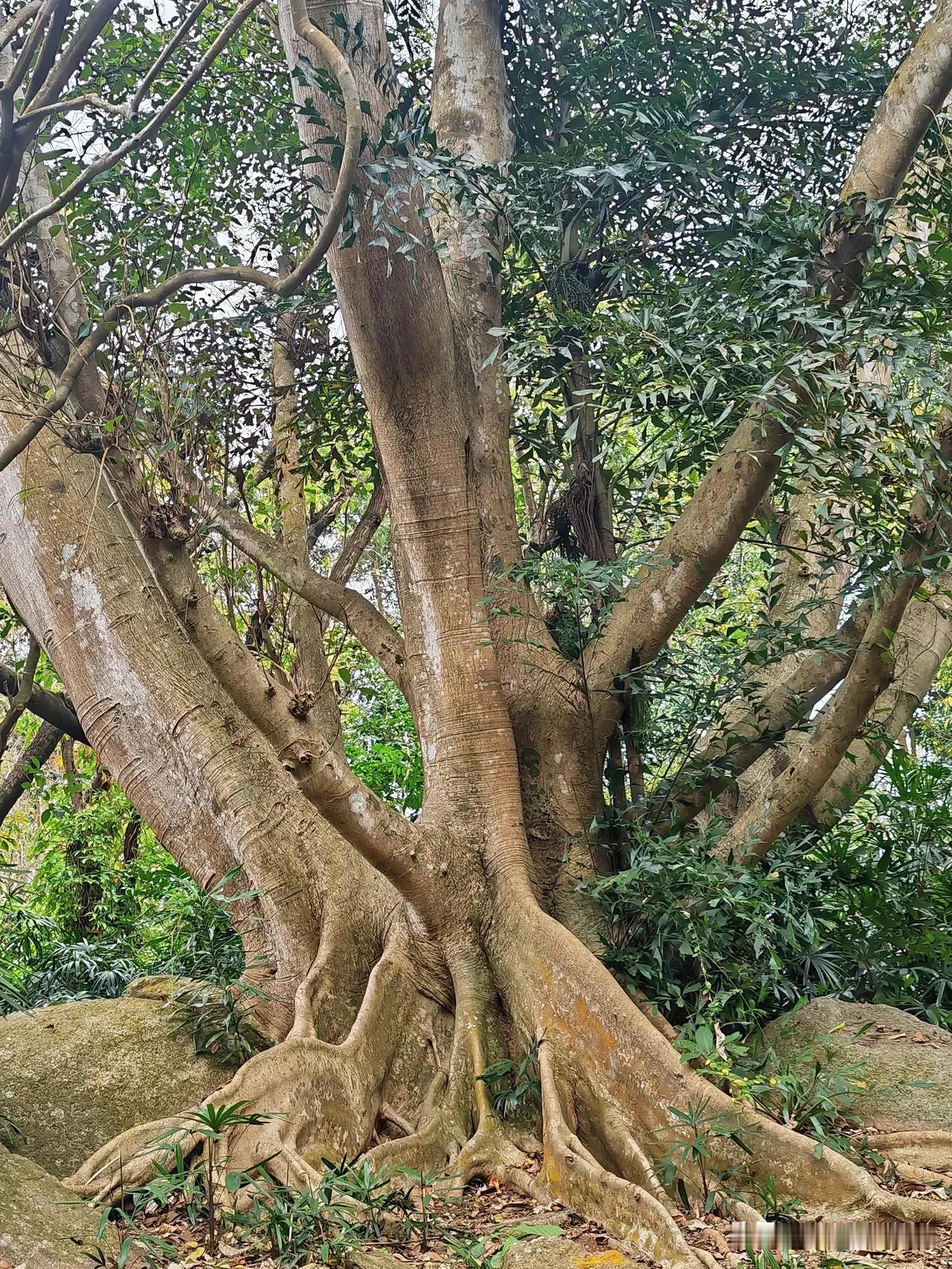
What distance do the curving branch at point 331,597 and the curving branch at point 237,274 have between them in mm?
1783

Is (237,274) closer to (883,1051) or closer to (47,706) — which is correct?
(47,706)

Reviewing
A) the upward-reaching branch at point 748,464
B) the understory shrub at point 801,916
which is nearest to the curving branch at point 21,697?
the upward-reaching branch at point 748,464

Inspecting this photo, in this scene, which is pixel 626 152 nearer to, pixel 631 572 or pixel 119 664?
pixel 631 572

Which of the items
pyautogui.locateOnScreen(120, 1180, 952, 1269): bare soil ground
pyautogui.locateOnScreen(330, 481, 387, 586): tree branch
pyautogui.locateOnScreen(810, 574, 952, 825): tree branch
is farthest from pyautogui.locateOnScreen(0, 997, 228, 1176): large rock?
pyautogui.locateOnScreen(810, 574, 952, 825): tree branch

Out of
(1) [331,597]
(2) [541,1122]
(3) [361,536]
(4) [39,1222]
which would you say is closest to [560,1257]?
(2) [541,1122]

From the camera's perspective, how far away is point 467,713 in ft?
16.5

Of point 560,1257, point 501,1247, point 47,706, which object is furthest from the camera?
point 47,706

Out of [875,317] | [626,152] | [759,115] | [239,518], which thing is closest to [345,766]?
[239,518]

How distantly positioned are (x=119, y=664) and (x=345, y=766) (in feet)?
4.71

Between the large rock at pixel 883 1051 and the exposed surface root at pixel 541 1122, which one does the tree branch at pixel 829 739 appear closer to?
the large rock at pixel 883 1051

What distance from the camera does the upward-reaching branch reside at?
169 inches

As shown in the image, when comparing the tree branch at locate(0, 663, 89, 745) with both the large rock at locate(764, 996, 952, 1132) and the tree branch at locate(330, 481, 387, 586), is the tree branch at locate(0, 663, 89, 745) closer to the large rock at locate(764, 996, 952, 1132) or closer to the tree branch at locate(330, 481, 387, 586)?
the tree branch at locate(330, 481, 387, 586)

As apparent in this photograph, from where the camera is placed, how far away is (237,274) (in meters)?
3.93

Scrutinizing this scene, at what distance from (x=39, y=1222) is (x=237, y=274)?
316cm
